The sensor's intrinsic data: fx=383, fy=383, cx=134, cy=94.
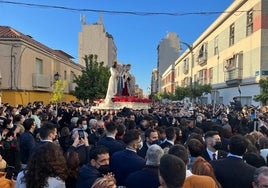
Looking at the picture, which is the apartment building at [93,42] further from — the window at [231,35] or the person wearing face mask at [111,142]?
the person wearing face mask at [111,142]

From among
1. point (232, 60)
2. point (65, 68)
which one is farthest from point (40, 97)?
point (232, 60)

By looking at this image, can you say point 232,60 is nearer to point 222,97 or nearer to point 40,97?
point 222,97

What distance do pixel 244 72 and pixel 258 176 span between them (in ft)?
110

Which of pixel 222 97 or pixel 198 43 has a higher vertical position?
pixel 198 43

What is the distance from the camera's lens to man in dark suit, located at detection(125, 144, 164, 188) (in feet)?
13.6

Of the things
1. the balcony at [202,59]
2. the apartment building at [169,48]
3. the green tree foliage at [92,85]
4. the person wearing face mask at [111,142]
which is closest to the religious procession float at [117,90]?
the green tree foliage at [92,85]

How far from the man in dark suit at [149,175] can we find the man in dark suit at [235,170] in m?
0.87

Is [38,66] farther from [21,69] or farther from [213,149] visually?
[213,149]

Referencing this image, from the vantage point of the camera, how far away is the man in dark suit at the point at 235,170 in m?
4.49

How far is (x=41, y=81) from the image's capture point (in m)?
39.1

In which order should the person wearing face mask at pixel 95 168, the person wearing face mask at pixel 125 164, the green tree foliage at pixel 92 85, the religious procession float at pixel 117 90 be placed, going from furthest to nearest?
the green tree foliage at pixel 92 85
the religious procession float at pixel 117 90
the person wearing face mask at pixel 125 164
the person wearing face mask at pixel 95 168

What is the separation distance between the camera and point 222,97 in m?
45.7

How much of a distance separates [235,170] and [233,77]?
35.4 meters

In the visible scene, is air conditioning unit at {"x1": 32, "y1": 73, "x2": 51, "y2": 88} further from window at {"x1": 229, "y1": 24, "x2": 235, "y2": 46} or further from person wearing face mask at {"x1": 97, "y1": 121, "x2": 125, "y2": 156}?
person wearing face mask at {"x1": 97, "y1": 121, "x2": 125, "y2": 156}
